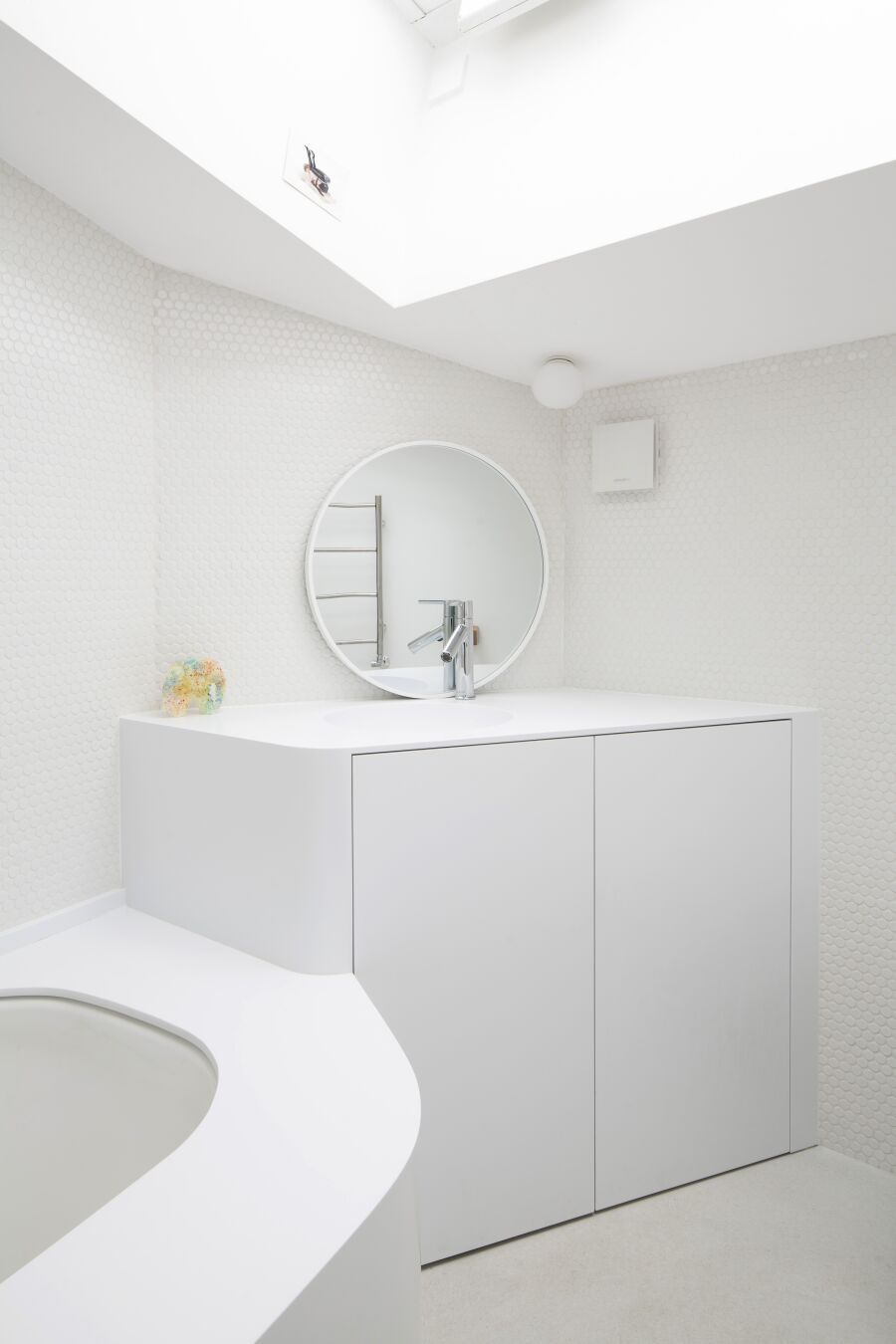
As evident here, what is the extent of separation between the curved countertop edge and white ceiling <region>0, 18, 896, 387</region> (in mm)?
1308

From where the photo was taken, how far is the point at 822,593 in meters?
1.89

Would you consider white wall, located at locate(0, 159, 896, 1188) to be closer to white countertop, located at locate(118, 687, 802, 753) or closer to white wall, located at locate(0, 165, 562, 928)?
white wall, located at locate(0, 165, 562, 928)

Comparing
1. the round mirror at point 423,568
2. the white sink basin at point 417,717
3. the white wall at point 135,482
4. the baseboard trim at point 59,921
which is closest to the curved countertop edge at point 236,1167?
the baseboard trim at point 59,921

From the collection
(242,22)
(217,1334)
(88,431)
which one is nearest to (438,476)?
(88,431)

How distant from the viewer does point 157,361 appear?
174 centimetres

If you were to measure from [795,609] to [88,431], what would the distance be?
1574 millimetres

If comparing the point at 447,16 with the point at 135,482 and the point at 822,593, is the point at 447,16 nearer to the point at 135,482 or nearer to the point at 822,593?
the point at 135,482

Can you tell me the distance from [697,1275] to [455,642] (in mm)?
1364

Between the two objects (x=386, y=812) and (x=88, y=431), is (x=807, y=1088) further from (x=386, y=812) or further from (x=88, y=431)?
(x=88, y=431)

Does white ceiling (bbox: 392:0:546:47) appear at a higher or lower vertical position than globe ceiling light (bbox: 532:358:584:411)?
higher

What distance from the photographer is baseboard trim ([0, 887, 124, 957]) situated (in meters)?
1.45

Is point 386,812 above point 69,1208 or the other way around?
above

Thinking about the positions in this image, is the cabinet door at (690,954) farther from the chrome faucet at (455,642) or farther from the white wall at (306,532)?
the chrome faucet at (455,642)

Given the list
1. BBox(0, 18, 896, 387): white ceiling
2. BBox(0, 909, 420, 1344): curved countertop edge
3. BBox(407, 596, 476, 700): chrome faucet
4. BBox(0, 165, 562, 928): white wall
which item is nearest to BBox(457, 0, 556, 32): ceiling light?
BBox(0, 18, 896, 387): white ceiling
